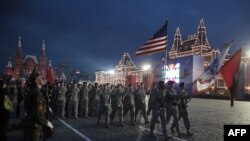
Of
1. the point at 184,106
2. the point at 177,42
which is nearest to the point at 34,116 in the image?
the point at 184,106

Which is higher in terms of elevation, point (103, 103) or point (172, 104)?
point (172, 104)

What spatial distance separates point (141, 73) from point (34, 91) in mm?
126852

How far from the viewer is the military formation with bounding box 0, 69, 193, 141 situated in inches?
258

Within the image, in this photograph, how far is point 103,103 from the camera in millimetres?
15664

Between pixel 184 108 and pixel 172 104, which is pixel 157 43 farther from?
pixel 172 104

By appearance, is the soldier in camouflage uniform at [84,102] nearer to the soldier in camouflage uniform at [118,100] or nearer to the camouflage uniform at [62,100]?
the camouflage uniform at [62,100]

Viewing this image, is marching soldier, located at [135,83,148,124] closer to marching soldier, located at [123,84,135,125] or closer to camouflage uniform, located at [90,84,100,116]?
marching soldier, located at [123,84,135,125]

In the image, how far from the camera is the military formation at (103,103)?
656cm

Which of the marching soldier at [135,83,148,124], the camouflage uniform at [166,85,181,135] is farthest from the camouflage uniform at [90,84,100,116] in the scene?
the camouflage uniform at [166,85,181,135]

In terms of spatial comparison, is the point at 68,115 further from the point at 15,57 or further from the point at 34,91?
the point at 15,57

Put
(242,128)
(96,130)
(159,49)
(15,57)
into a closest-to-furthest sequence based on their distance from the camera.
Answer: (242,128) → (96,130) → (159,49) → (15,57)

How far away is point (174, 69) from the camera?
57094 mm

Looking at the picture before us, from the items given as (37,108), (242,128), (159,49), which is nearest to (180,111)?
(242,128)

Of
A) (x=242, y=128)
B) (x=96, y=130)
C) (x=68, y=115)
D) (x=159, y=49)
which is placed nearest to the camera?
(x=242, y=128)
